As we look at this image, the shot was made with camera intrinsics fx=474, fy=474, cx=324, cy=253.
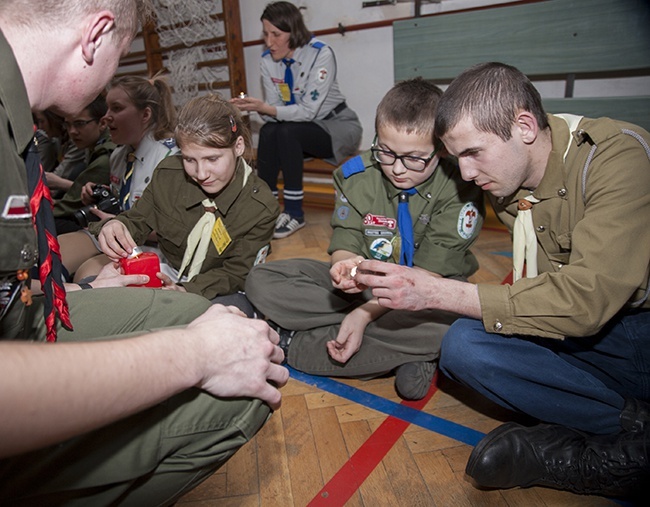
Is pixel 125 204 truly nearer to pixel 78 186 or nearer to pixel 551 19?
pixel 78 186

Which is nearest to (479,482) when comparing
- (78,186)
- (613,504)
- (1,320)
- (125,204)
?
(613,504)

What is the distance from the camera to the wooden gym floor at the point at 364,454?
1034 mm

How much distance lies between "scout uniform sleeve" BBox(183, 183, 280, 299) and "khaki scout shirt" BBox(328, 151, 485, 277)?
0.97 ft

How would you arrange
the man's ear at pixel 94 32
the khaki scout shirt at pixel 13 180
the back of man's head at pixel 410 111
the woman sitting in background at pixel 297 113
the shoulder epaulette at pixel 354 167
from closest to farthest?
the khaki scout shirt at pixel 13 180 → the man's ear at pixel 94 32 → the back of man's head at pixel 410 111 → the shoulder epaulette at pixel 354 167 → the woman sitting in background at pixel 297 113

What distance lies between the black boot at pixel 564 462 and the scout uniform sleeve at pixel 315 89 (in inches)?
98.0

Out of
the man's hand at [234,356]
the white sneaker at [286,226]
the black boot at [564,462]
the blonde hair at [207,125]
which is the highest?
the blonde hair at [207,125]

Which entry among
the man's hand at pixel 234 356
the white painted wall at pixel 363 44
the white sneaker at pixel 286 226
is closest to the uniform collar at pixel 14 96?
the man's hand at pixel 234 356

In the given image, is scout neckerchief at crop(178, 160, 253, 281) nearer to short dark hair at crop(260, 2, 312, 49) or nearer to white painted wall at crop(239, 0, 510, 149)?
short dark hair at crop(260, 2, 312, 49)

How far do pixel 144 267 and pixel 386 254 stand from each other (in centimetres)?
74

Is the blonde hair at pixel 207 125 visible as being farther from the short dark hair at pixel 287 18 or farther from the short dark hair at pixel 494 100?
the short dark hair at pixel 287 18

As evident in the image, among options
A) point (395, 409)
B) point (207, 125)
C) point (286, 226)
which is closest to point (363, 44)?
point (286, 226)

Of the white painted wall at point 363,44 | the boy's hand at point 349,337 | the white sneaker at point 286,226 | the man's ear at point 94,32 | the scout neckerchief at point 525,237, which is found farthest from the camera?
the white painted wall at point 363,44

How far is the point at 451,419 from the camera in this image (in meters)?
1.29

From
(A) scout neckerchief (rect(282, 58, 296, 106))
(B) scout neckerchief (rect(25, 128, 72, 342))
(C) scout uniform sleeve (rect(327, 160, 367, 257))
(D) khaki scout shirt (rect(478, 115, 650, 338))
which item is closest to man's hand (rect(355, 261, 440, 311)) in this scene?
(D) khaki scout shirt (rect(478, 115, 650, 338))
